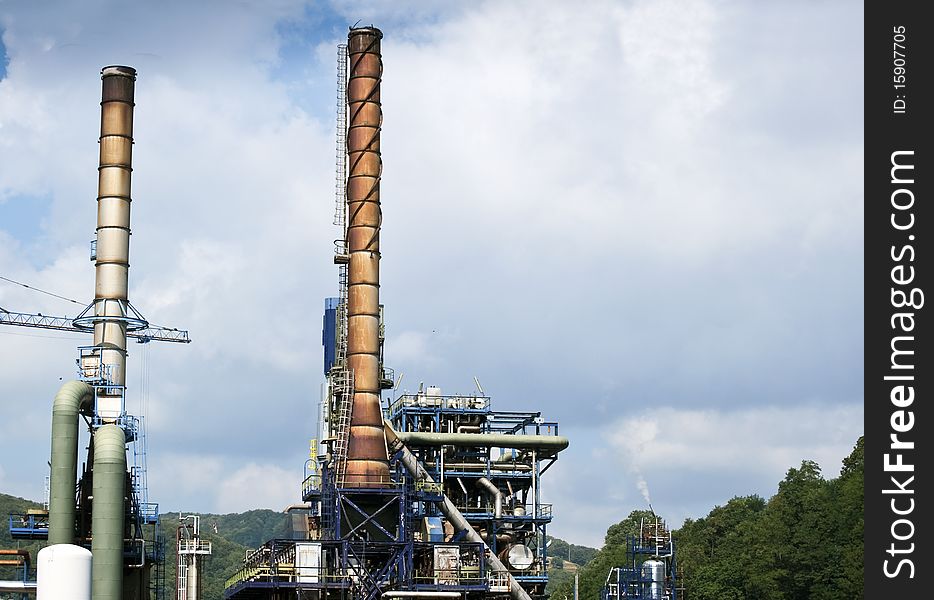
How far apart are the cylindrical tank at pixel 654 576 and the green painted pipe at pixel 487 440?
38.2 feet

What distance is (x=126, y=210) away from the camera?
257 ft

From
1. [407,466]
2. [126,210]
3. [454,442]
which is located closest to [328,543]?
[407,466]

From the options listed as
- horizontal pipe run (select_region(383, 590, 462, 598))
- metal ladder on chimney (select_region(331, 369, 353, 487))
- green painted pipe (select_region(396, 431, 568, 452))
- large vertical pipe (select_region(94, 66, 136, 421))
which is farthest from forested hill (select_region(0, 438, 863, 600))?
horizontal pipe run (select_region(383, 590, 462, 598))

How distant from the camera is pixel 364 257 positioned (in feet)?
254

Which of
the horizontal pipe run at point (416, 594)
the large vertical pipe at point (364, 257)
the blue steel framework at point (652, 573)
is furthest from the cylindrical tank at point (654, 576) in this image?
the large vertical pipe at point (364, 257)

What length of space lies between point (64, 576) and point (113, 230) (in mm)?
35812

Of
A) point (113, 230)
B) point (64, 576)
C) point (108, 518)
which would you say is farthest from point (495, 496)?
point (64, 576)

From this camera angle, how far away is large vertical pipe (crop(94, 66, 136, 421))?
7719 centimetres

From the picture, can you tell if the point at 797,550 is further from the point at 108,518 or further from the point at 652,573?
the point at 108,518

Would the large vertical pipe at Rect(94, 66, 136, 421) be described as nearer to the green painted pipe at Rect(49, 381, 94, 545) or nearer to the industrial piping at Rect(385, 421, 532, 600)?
the green painted pipe at Rect(49, 381, 94, 545)

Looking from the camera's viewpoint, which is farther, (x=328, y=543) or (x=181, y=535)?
(x=181, y=535)
